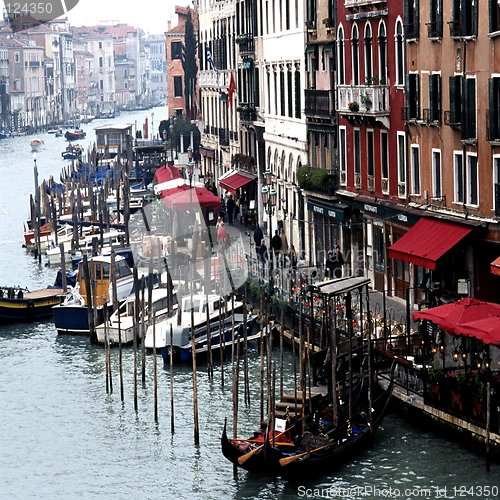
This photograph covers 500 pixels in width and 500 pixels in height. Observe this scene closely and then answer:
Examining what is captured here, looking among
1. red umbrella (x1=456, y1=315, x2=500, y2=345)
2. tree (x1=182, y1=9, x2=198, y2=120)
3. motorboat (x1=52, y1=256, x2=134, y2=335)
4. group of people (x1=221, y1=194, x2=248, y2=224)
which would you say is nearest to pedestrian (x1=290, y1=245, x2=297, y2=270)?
motorboat (x1=52, y1=256, x2=134, y2=335)

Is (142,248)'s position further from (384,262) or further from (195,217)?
(384,262)

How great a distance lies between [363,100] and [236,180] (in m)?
16.8

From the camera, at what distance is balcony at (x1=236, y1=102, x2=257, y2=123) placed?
48.7 meters

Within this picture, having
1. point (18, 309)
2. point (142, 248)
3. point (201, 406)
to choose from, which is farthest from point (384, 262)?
point (142, 248)

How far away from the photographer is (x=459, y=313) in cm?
2361

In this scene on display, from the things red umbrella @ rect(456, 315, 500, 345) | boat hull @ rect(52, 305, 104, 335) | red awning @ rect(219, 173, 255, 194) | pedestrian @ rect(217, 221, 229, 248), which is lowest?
boat hull @ rect(52, 305, 104, 335)

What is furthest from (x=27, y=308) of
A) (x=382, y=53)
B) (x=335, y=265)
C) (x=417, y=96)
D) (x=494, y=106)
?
(x=494, y=106)

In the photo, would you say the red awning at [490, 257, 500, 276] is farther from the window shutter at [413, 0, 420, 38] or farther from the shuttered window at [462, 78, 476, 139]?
the window shutter at [413, 0, 420, 38]

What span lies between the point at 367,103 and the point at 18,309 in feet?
32.9

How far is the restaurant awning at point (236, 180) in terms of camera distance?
161 feet

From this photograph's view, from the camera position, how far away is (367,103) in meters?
33.6

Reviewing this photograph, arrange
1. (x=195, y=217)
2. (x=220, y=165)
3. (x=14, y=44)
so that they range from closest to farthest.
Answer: (x=195, y=217) < (x=220, y=165) < (x=14, y=44)

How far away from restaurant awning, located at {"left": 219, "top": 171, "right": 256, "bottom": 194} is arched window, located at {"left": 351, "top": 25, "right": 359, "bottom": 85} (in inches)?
545

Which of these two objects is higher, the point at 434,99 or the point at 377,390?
the point at 434,99
